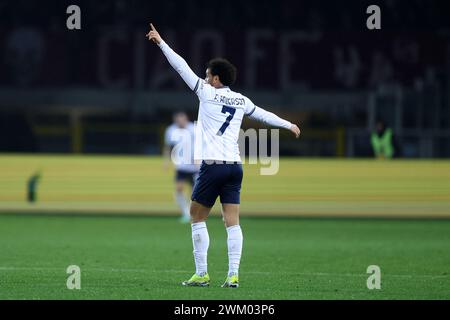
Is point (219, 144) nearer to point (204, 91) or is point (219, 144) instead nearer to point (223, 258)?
point (204, 91)

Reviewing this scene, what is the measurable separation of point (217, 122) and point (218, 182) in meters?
0.53

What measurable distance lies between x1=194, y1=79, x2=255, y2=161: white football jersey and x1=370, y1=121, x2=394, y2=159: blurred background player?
13044 millimetres

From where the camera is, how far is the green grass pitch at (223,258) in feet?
31.2

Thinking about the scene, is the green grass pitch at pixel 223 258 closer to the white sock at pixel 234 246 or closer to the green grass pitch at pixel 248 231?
the green grass pitch at pixel 248 231

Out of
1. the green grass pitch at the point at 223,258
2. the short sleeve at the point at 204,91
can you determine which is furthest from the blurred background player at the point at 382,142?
the short sleeve at the point at 204,91

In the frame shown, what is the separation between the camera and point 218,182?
9758 mm

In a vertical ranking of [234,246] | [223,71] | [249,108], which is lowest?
[234,246]

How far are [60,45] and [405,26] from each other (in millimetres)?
8913

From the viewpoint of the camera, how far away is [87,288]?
955 cm

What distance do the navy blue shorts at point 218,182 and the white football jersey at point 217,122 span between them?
0.07 metres

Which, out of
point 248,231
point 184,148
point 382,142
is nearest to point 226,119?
point 248,231

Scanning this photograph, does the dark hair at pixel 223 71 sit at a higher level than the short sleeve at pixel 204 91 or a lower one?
higher

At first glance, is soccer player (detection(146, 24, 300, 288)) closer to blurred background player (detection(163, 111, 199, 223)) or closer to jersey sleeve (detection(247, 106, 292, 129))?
jersey sleeve (detection(247, 106, 292, 129))

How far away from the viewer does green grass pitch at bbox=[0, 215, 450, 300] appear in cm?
952
